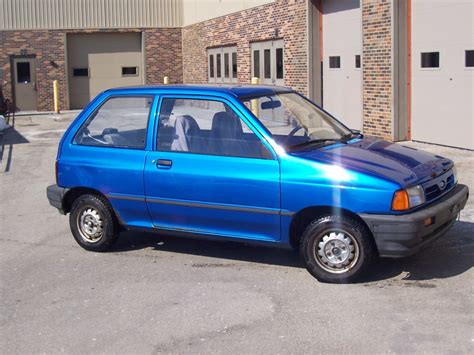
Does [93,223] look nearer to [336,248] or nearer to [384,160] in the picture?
[336,248]

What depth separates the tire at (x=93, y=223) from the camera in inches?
272

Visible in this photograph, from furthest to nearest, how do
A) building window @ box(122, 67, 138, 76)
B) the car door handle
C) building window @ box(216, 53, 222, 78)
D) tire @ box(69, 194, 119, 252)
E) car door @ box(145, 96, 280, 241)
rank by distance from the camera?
building window @ box(122, 67, 138, 76), building window @ box(216, 53, 222, 78), tire @ box(69, 194, 119, 252), the car door handle, car door @ box(145, 96, 280, 241)

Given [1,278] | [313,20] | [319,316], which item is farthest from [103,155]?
[313,20]

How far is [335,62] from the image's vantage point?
1670 centimetres

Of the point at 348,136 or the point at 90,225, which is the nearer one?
the point at 348,136

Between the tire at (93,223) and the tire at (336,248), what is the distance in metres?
2.11

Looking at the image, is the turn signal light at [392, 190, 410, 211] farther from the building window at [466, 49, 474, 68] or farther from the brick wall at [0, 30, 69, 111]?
the brick wall at [0, 30, 69, 111]

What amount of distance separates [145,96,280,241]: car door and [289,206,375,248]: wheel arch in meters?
0.15

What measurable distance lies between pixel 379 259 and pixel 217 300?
70.5 inches

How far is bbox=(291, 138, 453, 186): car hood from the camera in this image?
5.61 meters

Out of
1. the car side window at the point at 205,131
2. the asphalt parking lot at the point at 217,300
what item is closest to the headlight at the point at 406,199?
the asphalt parking lot at the point at 217,300

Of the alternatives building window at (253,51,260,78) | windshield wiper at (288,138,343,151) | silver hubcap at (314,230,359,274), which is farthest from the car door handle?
building window at (253,51,260,78)

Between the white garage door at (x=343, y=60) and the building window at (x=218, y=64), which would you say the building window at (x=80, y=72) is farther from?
the white garage door at (x=343, y=60)

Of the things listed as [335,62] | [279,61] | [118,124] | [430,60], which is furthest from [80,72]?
[118,124]
